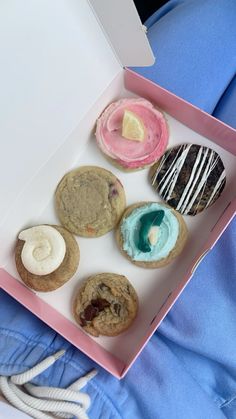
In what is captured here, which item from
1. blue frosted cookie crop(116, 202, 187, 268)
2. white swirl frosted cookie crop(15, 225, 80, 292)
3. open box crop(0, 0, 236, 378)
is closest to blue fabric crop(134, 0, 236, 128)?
open box crop(0, 0, 236, 378)

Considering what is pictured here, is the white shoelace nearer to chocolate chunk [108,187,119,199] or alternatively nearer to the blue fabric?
chocolate chunk [108,187,119,199]

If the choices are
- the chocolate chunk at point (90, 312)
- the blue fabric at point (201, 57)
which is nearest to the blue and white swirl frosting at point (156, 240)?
the chocolate chunk at point (90, 312)

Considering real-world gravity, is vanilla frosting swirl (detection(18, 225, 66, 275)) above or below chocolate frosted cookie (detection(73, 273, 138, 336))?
above

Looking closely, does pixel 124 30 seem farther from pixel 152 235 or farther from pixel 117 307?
pixel 117 307

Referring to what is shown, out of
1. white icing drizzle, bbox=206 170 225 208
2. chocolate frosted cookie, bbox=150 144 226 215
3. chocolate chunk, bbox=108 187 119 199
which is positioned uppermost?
chocolate chunk, bbox=108 187 119 199

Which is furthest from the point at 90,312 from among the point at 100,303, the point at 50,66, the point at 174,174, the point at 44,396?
the point at 50,66
